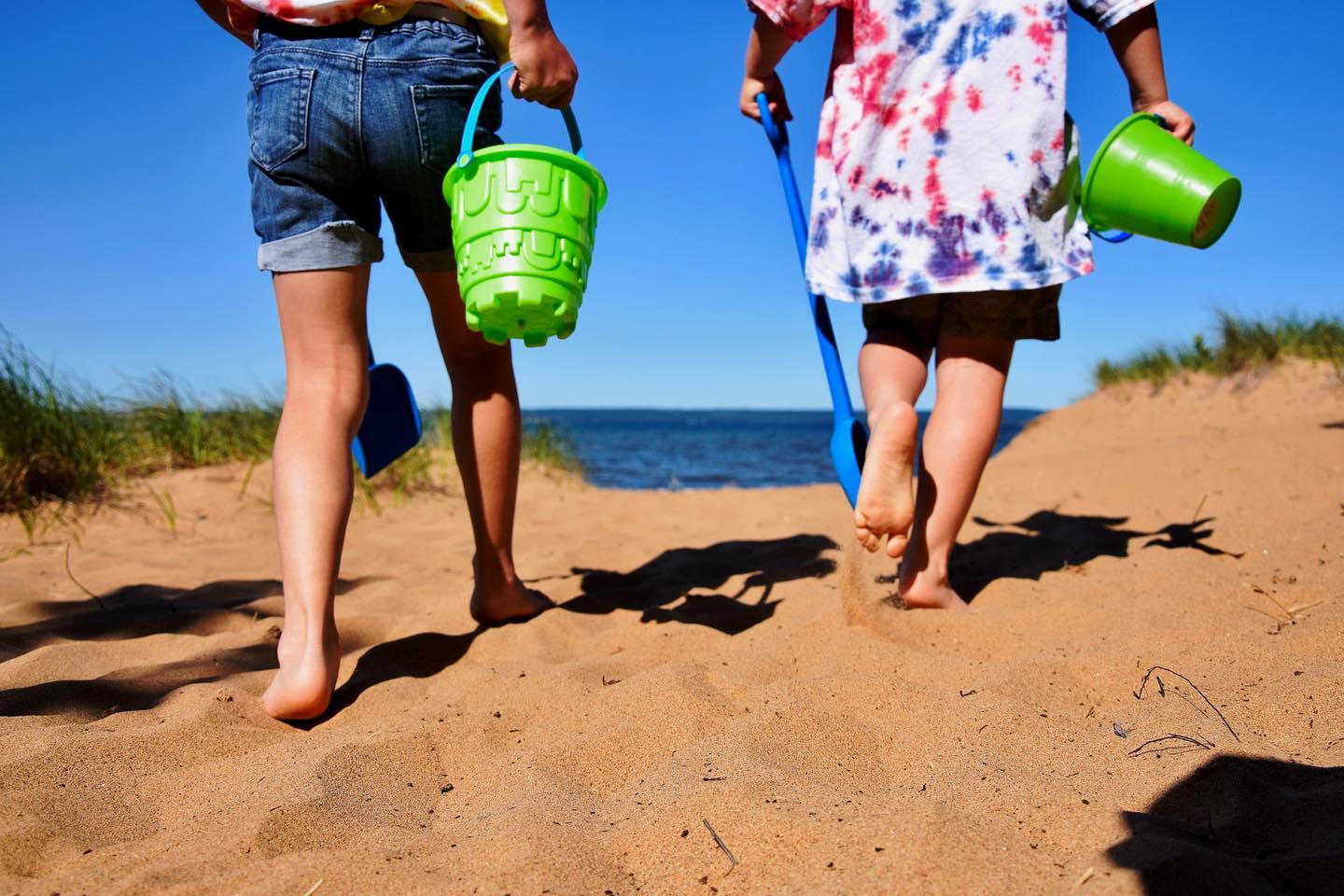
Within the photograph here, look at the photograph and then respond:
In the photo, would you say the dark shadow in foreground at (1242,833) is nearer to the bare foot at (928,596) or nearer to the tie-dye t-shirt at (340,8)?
the bare foot at (928,596)

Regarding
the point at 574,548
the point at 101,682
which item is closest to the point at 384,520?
the point at 574,548

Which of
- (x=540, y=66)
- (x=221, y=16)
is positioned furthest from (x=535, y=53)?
(x=221, y=16)

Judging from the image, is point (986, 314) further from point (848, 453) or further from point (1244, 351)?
point (1244, 351)

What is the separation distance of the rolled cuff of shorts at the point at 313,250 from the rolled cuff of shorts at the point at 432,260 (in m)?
0.18

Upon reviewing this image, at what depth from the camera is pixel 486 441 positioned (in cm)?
189

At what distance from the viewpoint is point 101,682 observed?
156 cm

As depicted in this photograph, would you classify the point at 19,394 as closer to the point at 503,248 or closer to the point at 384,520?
the point at 384,520

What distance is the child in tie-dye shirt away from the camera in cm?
174

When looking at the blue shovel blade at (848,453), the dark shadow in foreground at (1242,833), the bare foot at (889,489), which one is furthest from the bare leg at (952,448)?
the dark shadow in foreground at (1242,833)

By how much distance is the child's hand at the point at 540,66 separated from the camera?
4.97 feet

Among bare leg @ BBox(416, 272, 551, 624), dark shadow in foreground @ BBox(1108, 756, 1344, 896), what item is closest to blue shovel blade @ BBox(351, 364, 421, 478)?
bare leg @ BBox(416, 272, 551, 624)

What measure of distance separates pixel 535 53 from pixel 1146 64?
1.29 meters

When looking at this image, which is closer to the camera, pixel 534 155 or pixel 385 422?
pixel 534 155

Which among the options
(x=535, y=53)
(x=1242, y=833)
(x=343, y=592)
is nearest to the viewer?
(x=1242, y=833)
